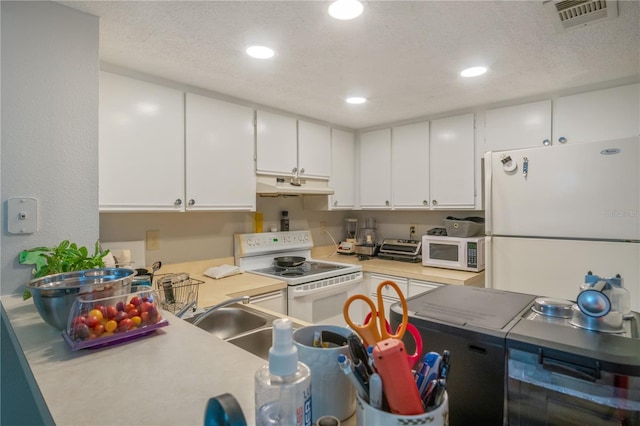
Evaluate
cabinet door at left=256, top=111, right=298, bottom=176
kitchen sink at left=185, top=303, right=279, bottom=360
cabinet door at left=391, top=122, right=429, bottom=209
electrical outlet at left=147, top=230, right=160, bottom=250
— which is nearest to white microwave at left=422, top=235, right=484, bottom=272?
cabinet door at left=391, top=122, right=429, bottom=209

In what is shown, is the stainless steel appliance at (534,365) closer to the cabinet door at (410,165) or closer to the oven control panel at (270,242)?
the oven control panel at (270,242)

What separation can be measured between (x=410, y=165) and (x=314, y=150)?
870mm

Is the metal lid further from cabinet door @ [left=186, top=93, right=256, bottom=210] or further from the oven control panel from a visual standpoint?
the oven control panel

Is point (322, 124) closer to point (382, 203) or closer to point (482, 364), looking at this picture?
point (382, 203)

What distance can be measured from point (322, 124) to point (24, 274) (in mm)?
2398

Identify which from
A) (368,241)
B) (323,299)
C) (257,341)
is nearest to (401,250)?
(368,241)

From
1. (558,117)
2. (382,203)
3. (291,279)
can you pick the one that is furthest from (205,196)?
(558,117)

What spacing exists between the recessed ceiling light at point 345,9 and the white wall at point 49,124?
1014 mm

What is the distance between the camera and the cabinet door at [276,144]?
2.62m

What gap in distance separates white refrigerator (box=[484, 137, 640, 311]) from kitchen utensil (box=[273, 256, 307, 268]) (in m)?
1.40

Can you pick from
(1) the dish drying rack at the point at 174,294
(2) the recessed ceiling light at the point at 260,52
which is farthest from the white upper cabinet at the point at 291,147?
(1) the dish drying rack at the point at 174,294

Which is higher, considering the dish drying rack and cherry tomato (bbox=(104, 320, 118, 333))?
cherry tomato (bbox=(104, 320, 118, 333))

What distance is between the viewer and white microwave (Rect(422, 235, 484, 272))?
2.58 metres

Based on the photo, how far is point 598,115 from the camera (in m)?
2.21
